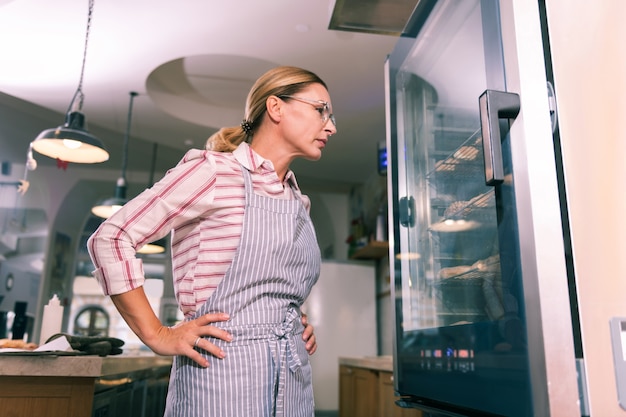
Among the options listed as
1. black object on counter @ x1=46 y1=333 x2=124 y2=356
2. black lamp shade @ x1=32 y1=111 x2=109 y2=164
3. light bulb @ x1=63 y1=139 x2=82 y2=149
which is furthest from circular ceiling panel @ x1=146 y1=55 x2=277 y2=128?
black object on counter @ x1=46 y1=333 x2=124 y2=356

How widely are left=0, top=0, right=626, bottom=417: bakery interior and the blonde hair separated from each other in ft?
0.92

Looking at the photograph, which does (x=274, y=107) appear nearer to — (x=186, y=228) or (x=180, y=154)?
(x=186, y=228)

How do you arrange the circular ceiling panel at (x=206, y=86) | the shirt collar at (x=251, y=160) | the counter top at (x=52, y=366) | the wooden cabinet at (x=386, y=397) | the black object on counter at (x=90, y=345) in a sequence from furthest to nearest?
the circular ceiling panel at (x=206, y=86) → the wooden cabinet at (x=386, y=397) → the black object on counter at (x=90, y=345) → the counter top at (x=52, y=366) → the shirt collar at (x=251, y=160)

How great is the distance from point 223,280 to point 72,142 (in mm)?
2689

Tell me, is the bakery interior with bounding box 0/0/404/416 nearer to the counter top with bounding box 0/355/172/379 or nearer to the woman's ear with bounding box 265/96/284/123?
the counter top with bounding box 0/355/172/379

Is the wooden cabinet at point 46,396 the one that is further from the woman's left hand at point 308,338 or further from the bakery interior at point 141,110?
the woman's left hand at point 308,338

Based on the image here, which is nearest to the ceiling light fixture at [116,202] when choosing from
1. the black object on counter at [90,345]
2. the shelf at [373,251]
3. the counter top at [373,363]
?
the counter top at [373,363]

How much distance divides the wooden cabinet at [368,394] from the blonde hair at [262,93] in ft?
5.27

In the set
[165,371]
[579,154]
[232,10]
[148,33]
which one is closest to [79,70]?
[148,33]

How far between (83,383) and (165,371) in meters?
1.96

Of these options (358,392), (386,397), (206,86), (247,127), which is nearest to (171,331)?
(247,127)

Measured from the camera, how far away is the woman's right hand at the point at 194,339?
1.08 metres

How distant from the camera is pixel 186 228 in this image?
1.22m

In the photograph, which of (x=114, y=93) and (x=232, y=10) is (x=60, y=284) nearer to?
(x=114, y=93)
